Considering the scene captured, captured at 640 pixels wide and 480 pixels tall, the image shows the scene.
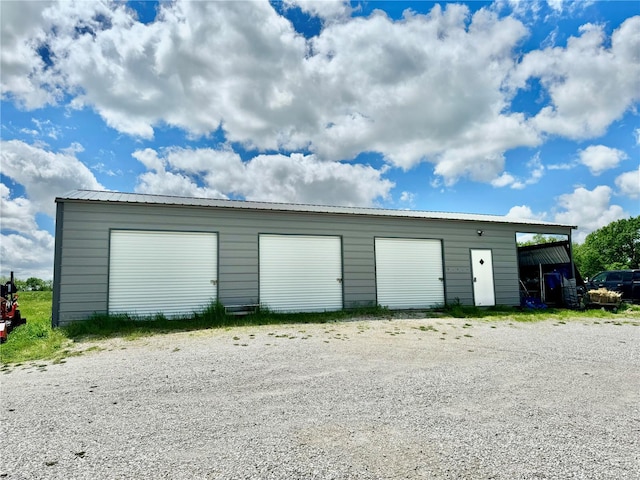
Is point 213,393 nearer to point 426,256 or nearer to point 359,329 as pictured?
point 359,329

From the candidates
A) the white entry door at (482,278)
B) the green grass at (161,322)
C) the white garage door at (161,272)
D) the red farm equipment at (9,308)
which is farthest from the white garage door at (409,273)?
the red farm equipment at (9,308)

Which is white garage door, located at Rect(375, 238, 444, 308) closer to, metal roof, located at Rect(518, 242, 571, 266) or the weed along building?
the weed along building

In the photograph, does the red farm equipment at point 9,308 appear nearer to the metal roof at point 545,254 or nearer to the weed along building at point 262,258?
the weed along building at point 262,258

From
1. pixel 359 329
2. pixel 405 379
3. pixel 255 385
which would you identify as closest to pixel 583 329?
pixel 359 329

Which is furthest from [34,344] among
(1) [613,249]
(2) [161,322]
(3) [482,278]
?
→ (1) [613,249]

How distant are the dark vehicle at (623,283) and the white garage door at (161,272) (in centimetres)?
1397

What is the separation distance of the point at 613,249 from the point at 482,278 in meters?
25.3

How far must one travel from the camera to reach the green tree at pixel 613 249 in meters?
28.5

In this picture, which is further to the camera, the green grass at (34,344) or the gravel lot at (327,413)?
the green grass at (34,344)

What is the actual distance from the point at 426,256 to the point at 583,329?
4.50 metres

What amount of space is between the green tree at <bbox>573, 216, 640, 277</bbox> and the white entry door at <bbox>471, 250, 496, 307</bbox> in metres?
21.3

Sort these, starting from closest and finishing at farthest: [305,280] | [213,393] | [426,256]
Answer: [213,393] → [305,280] → [426,256]

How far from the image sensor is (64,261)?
8234 millimetres

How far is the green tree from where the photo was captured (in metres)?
28.5
